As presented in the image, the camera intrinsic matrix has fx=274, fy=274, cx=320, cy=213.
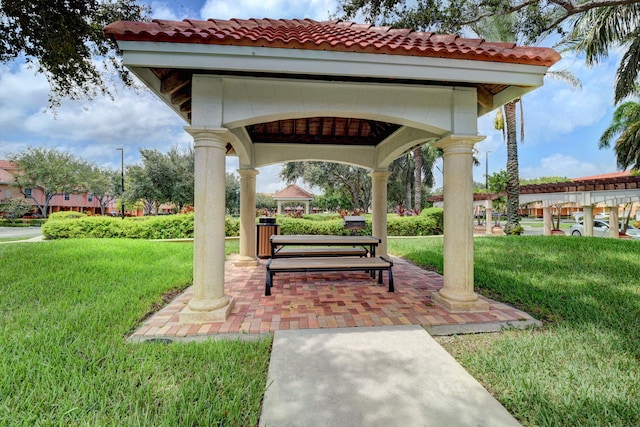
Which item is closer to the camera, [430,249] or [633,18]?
[633,18]

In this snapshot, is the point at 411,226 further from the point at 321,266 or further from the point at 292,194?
the point at 292,194

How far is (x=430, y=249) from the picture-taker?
9.51 m

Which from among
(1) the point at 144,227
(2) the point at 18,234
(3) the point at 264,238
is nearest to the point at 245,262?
(3) the point at 264,238

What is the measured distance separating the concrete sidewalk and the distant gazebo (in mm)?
24234

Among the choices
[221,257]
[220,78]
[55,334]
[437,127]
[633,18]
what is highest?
[633,18]

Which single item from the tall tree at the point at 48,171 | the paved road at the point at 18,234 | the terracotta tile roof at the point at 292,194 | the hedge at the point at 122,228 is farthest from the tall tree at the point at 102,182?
the hedge at the point at 122,228

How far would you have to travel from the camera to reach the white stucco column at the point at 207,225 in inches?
147

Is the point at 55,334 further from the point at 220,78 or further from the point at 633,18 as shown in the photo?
the point at 633,18

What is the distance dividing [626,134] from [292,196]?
87.4 feet

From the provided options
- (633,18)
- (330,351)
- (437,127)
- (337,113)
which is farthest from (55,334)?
(633,18)

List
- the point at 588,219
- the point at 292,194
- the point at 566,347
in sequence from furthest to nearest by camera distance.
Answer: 1. the point at 292,194
2. the point at 588,219
3. the point at 566,347

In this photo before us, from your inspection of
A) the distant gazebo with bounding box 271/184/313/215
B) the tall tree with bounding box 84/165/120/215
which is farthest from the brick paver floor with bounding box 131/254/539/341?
the tall tree with bounding box 84/165/120/215

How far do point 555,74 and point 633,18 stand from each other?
8.81 metres

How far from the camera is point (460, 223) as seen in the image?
4.14 m
